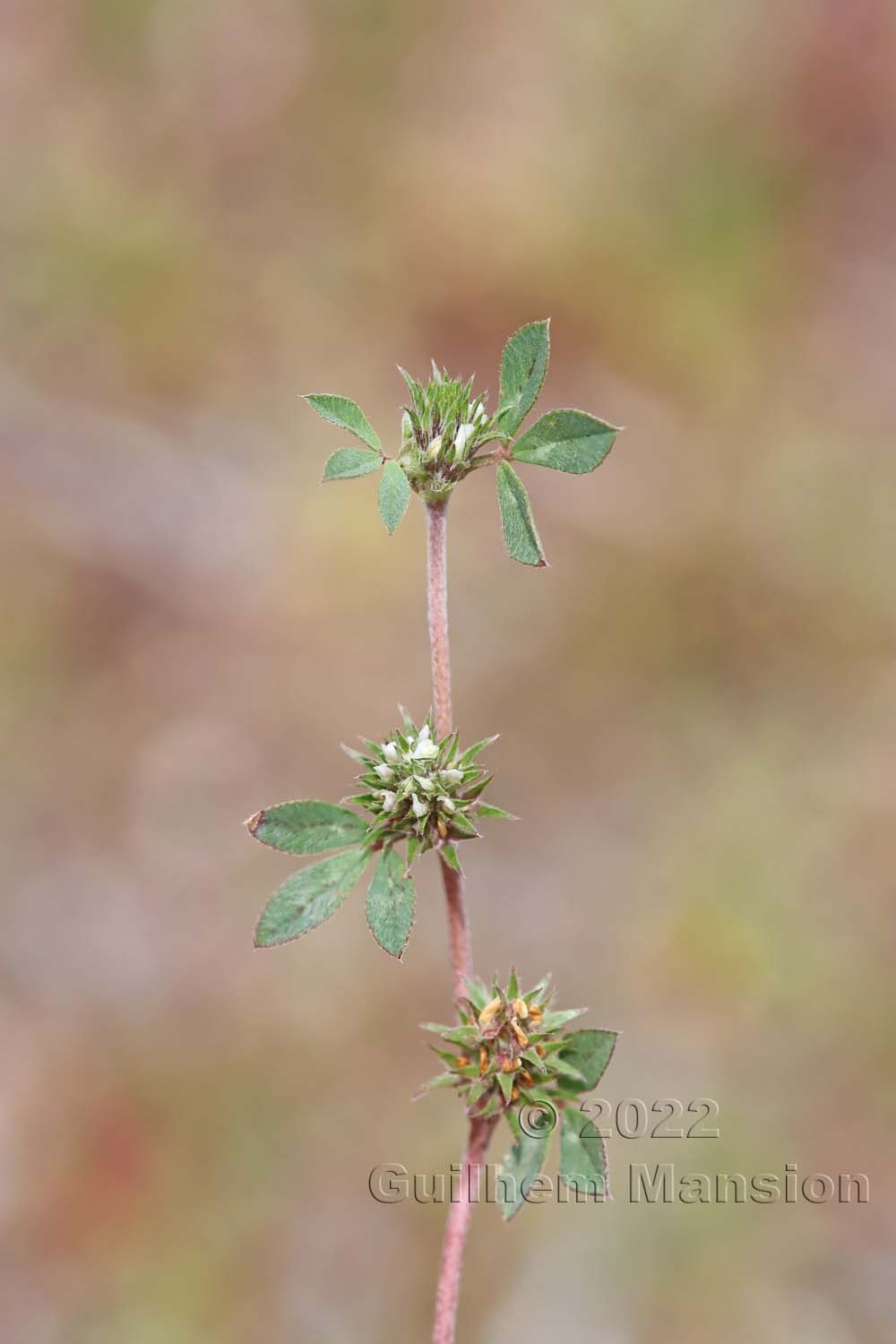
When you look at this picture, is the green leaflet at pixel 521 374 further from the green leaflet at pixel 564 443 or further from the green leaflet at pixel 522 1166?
the green leaflet at pixel 522 1166

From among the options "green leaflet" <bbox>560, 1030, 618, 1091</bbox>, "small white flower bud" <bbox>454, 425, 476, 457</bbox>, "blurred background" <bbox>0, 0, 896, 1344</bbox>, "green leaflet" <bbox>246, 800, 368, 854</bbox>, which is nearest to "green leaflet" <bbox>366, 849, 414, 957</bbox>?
"green leaflet" <bbox>246, 800, 368, 854</bbox>

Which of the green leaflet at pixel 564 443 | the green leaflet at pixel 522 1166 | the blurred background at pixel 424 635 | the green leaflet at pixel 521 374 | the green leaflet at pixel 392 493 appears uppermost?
the blurred background at pixel 424 635

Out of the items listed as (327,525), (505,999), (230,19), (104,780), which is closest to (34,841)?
(104,780)

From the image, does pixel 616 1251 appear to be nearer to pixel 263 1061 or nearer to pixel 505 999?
pixel 263 1061

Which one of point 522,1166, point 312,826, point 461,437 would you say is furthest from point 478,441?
point 522,1166

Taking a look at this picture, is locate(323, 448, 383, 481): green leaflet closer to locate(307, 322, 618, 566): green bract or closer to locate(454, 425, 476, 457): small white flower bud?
locate(307, 322, 618, 566): green bract

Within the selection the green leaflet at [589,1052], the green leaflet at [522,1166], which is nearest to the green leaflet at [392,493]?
the green leaflet at [589,1052]
